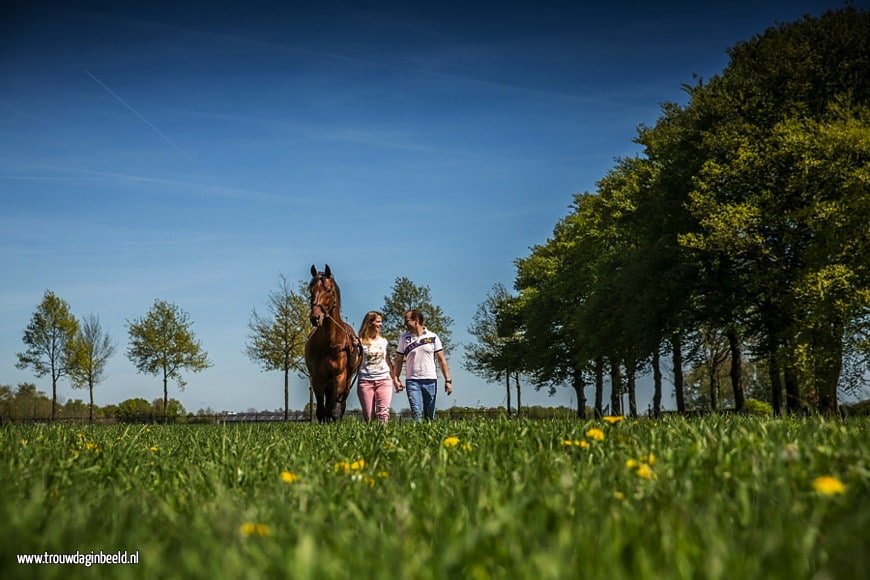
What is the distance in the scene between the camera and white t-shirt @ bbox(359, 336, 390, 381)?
14.8 metres

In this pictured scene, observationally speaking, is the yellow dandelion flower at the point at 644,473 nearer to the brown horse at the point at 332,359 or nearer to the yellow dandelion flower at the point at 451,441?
the yellow dandelion flower at the point at 451,441

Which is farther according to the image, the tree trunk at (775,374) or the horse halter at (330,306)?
the tree trunk at (775,374)

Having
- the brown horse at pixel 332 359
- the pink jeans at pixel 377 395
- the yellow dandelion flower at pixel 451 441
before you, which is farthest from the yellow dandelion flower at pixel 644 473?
the brown horse at pixel 332 359

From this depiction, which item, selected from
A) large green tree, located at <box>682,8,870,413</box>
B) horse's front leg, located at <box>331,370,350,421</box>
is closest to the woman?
horse's front leg, located at <box>331,370,350,421</box>

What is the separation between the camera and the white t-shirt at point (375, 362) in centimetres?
1484

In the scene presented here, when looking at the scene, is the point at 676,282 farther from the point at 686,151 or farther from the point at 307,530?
the point at 307,530

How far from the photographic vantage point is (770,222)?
24484 mm

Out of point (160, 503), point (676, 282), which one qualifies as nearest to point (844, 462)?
point (160, 503)

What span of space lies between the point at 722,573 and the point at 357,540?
131 centimetres

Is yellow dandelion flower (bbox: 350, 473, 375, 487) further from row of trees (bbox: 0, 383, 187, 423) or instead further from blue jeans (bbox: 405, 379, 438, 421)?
row of trees (bbox: 0, 383, 187, 423)

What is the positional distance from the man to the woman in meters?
0.63

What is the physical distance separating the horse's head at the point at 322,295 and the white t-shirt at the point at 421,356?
2082 mm

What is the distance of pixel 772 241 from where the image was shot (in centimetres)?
2502

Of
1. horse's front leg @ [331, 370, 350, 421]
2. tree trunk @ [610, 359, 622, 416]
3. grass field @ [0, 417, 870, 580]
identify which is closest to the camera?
grass field @ [0, 417, 870, 580]
